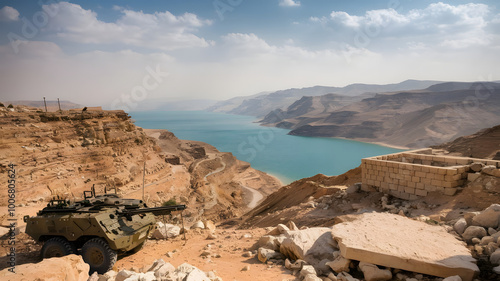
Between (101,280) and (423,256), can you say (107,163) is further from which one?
(423,256)

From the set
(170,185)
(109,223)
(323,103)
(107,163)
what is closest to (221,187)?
(170,185)

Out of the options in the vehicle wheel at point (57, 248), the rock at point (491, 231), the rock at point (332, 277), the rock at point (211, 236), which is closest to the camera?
the rock at point (332, 277)

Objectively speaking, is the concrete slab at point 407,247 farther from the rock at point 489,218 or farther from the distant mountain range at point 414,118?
the distant mountain range at point 414,118

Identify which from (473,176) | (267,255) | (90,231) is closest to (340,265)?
(267,255)

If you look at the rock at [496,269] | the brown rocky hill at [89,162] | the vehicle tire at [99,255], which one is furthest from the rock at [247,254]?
the brown rocky hill at [89,162]

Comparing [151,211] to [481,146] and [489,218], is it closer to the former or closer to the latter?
[489,218]
